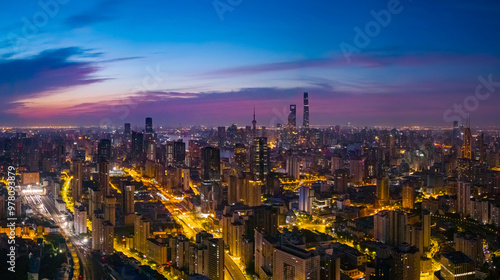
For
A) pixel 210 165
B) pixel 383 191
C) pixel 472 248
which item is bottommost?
pixel 472 248

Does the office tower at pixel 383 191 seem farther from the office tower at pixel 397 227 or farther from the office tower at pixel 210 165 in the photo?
the office tower at pixel 210 165

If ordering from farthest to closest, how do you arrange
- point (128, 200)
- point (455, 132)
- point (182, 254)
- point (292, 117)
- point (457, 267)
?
point (292, 117), point (455, 132), point (128, 200), point (182, 254), point (457, 267)

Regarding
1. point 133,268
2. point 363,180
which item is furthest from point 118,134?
point 133,268

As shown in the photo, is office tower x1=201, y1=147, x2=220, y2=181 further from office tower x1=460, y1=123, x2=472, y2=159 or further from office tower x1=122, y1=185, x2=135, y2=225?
office tower x1=460, y1=123, x2=472, y2=159

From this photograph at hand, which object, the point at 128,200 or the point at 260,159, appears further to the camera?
the point at 260,159

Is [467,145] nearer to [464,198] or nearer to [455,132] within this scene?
[455,132]

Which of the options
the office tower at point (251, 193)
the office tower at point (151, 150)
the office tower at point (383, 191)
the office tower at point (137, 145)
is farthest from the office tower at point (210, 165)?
the office tower at point (383, 191)

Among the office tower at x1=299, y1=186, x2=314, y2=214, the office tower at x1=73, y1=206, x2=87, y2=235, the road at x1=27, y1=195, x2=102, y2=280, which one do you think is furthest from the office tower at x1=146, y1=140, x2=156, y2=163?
the office tower at x1=73, y1=206, x2=87, y2=235

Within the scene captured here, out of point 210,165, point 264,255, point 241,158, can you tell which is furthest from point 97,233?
point 241,158
